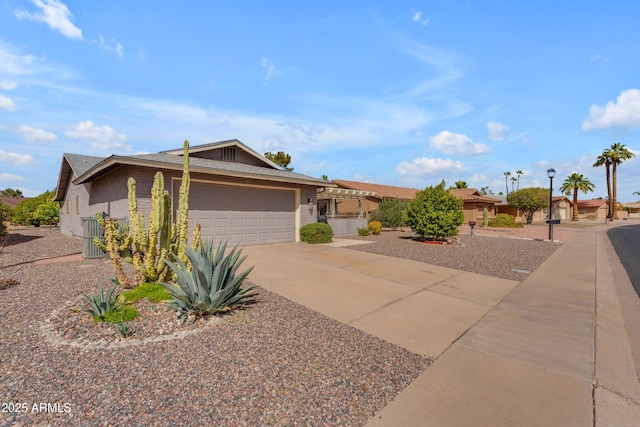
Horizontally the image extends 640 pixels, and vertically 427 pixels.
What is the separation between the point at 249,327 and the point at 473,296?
459cm

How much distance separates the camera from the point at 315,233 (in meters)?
14.2

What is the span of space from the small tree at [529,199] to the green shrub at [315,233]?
1376 inches

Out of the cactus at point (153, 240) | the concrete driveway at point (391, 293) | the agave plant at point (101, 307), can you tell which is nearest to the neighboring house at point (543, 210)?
the concrete driveway at point (391, 293)

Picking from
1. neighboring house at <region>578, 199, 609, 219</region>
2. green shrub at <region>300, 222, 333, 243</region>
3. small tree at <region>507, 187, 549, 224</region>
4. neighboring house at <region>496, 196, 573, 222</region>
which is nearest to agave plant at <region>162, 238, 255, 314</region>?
green shrub at <region>300, 222, 333, 243</region>

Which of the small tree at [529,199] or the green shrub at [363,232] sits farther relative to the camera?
the small tree at [529,199]

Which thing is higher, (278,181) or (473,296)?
(278,181)

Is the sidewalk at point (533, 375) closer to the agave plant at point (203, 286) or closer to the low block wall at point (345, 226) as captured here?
the agave plant at point (203, 286)

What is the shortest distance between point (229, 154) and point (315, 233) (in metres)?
5.93

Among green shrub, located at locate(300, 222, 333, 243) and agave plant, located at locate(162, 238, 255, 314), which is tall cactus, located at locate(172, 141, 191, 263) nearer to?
agave plant, located at locate(162, 238, 255, 314)

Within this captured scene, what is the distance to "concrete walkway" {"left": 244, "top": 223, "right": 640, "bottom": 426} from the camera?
2.74m

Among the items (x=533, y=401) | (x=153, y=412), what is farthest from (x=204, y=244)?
(x=533, y=401)

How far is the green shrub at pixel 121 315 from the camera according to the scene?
4.20 meters

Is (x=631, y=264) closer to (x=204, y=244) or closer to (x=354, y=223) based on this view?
(x=354, y=223)

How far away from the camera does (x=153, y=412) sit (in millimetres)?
2516
